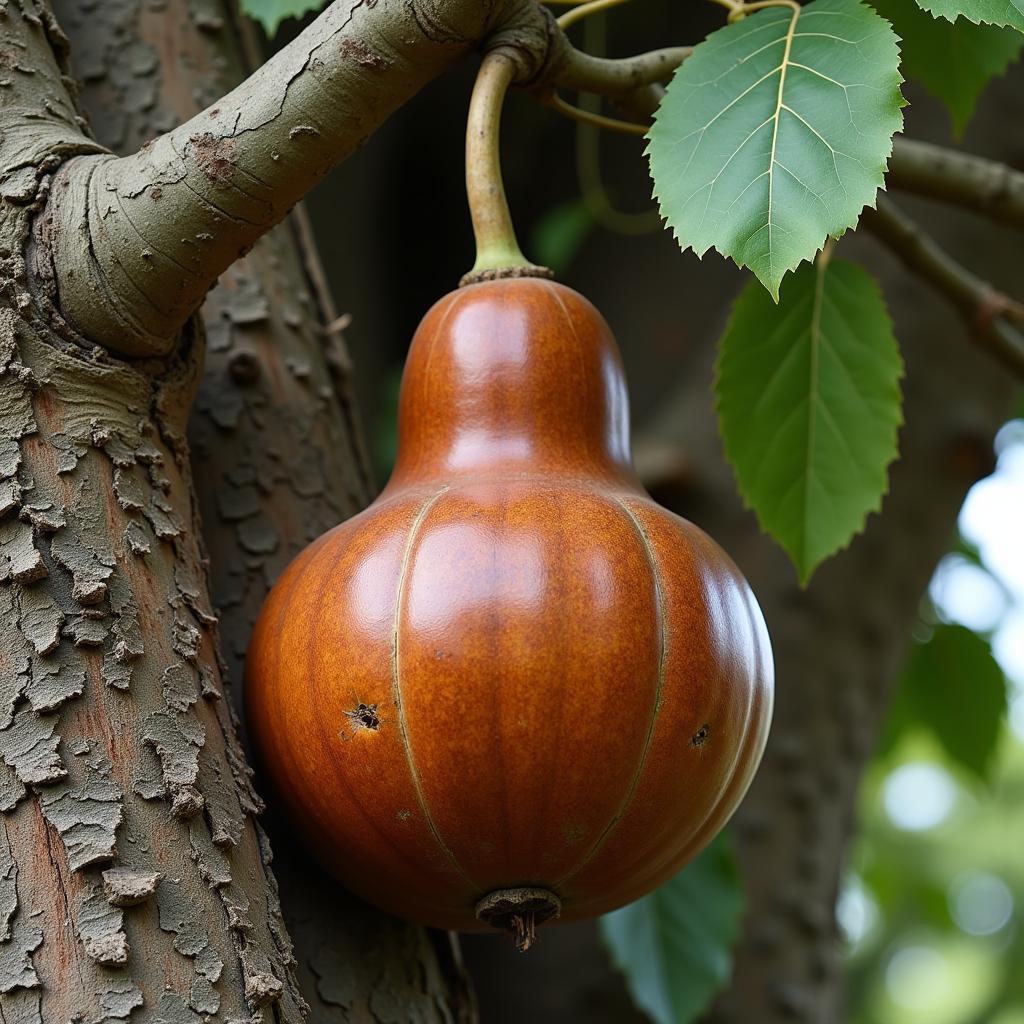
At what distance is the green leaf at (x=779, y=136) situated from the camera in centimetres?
72

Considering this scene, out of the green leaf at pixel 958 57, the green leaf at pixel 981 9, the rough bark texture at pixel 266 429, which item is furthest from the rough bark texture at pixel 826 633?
the green leaf at pixel 981 9

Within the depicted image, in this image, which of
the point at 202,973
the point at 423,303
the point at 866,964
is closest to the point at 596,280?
the point at 423,303

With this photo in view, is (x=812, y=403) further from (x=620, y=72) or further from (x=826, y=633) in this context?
(x=826, y=633)

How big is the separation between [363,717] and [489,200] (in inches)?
14.4

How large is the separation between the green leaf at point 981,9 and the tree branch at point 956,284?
32 cm

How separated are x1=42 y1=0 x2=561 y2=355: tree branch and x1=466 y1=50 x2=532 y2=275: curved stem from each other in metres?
0.04

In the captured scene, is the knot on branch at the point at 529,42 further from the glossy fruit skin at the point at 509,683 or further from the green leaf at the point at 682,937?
the green leaf at the point at 682,937

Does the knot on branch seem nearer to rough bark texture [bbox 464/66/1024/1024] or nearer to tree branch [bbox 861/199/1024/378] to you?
tree branch [bbox 861/199/1024/378]

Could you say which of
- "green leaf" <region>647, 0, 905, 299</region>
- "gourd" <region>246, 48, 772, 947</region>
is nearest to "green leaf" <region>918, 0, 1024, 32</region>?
"green leaf" <region>647, 0, 905, 299</region>

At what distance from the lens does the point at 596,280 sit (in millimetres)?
2123

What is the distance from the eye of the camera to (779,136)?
0.75 metres

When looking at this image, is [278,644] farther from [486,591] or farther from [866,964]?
[866,964]

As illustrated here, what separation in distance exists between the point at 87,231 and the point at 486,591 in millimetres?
343

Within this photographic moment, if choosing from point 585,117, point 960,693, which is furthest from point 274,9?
point 960,693
